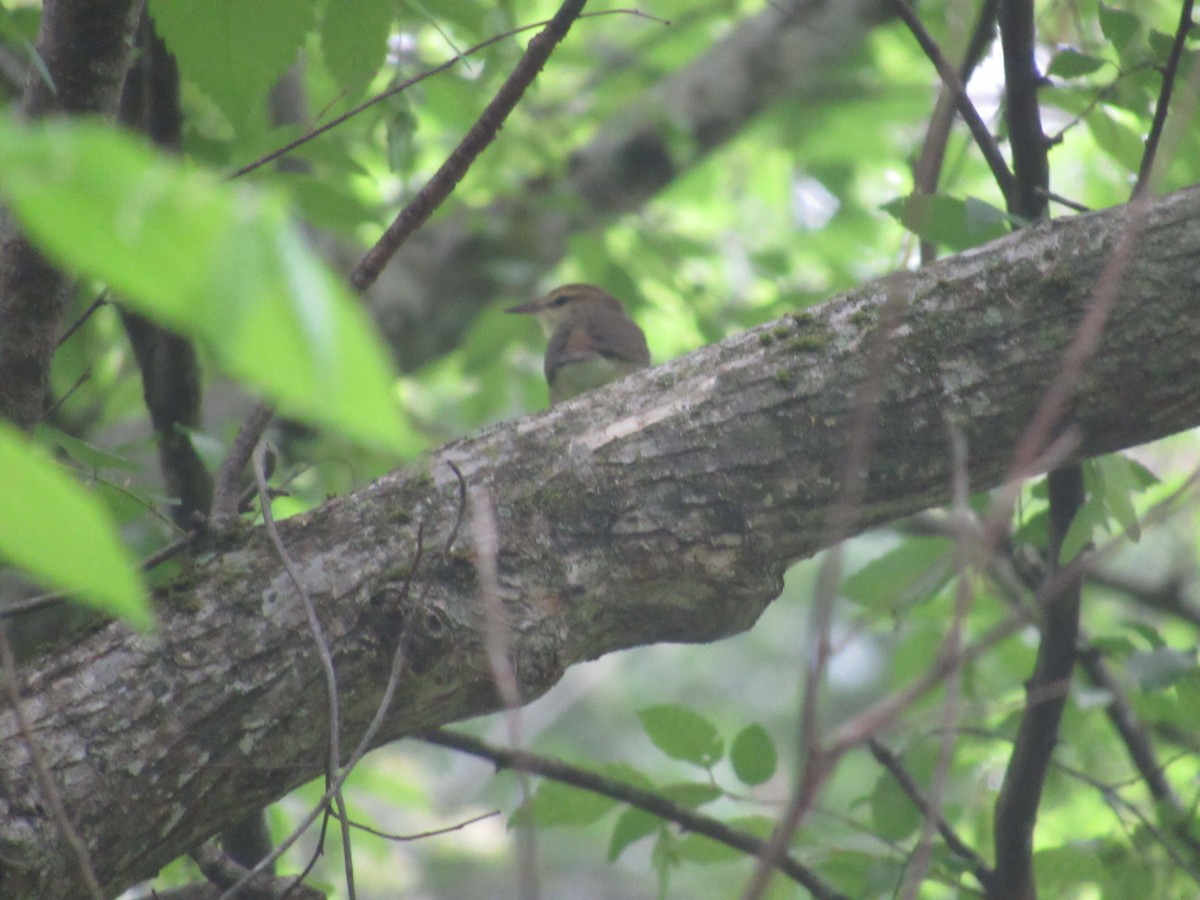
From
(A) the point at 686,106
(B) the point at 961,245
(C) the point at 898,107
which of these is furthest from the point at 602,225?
(B) the point at 961,245

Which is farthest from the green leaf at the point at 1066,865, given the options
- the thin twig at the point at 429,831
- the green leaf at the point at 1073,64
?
the green leaf at the point at 1073,64

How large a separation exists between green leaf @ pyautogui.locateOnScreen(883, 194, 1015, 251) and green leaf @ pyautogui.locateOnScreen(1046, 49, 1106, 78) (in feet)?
1.16

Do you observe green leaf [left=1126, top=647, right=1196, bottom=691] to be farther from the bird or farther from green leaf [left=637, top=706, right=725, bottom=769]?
the bird

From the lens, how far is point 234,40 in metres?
2.02

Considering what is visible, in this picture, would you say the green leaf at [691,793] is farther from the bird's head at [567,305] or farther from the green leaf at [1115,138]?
the bird's head at [567,305]

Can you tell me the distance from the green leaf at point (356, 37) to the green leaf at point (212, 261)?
166 centimetres

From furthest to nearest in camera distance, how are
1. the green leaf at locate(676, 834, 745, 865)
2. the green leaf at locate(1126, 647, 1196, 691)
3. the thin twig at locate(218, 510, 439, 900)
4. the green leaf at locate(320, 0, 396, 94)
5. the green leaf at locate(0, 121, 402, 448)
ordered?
1. the green leaf at locate(676, 834, 745, 865)
2. the green leaf at locate(1126, 647, 1196, 691)
3. the green leaf at locate(320, 0, 396, 94)
4. the thin twig at locate(218, 510, 439, 900)
5. the green leaf at locate(0, 121, 402, 448)

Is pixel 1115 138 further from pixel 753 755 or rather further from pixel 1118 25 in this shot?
pixel 753 755

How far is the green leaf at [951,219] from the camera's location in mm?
2104

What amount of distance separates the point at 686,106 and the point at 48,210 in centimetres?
527

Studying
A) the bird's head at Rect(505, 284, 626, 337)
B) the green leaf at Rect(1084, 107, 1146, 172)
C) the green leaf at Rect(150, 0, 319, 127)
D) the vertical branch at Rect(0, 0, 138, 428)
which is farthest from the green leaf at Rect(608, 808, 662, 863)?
the bird's head at Rect(505, 284, 626, 337)

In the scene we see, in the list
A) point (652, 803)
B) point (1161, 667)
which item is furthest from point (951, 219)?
point (652, 803)

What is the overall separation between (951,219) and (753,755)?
4.08 ft

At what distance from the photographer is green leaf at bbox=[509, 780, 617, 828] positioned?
8.34 ft
